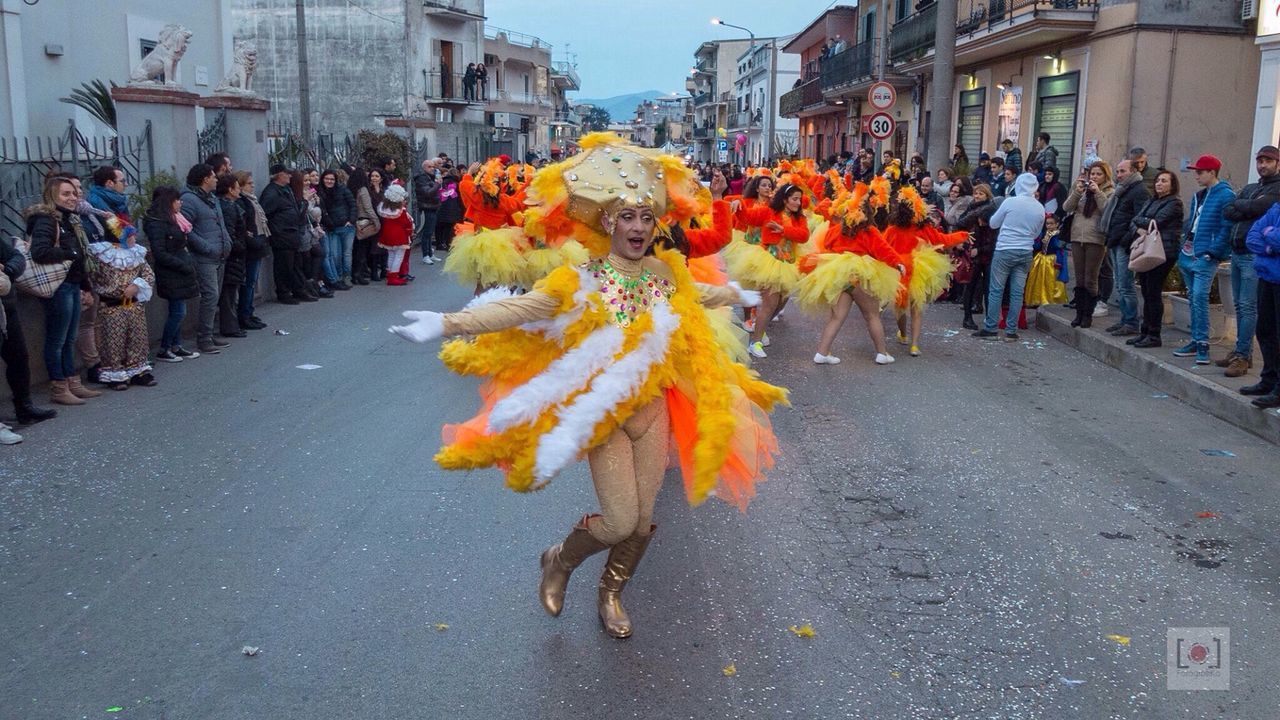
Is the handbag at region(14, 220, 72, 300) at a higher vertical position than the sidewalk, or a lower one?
higher

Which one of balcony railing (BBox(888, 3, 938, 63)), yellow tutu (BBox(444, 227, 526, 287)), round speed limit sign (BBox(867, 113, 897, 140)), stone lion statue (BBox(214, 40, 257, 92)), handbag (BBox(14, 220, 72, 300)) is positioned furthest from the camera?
balcony railing (BBox(888, 3, 938, 63))

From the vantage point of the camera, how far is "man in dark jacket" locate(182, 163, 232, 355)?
1035cm

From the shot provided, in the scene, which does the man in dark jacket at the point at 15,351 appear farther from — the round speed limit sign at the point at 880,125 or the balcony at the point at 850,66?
the balcony at the point at 850,66

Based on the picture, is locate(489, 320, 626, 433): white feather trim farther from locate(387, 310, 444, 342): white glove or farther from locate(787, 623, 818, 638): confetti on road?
locate(787, 623, 818, 638): confetti on road

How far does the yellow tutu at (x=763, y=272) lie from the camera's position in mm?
10469

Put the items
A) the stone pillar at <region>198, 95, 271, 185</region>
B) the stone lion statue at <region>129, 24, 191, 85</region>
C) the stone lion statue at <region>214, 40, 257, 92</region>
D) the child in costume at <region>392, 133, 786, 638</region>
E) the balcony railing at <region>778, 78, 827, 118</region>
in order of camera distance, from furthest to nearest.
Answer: the balcony railing at <region>778, 78, 827, 118</region> → the stone lion statue at <region>214, 40, 257, 92</region> → the stone pillar at <region>198, 95, 271, 185</region> → the stone lion statue at <region>129, 24, 191, 85</region> → the child in costume at <region>392, 133, 786, 638</region>

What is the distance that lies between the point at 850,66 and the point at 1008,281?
26.3 m

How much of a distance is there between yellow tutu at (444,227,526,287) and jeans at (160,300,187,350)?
2.86 meters

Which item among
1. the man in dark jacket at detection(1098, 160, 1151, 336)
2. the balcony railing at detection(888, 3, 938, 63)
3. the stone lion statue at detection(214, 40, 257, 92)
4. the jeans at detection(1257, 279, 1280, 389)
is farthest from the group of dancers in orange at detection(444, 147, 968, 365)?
the balcony railing at detection(888, 3, 938, 63)

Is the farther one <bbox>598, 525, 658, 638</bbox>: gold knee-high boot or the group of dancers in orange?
Answer: the group of dancers in orange

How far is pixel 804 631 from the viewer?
14.5 ft

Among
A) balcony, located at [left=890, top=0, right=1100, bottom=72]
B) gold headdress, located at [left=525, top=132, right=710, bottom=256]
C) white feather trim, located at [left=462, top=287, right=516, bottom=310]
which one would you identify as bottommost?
white feather trim, located at [left=462, top=287, right=516, bottom=310]

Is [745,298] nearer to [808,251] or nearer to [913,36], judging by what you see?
[808,251]

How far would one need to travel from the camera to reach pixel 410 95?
4353cm
